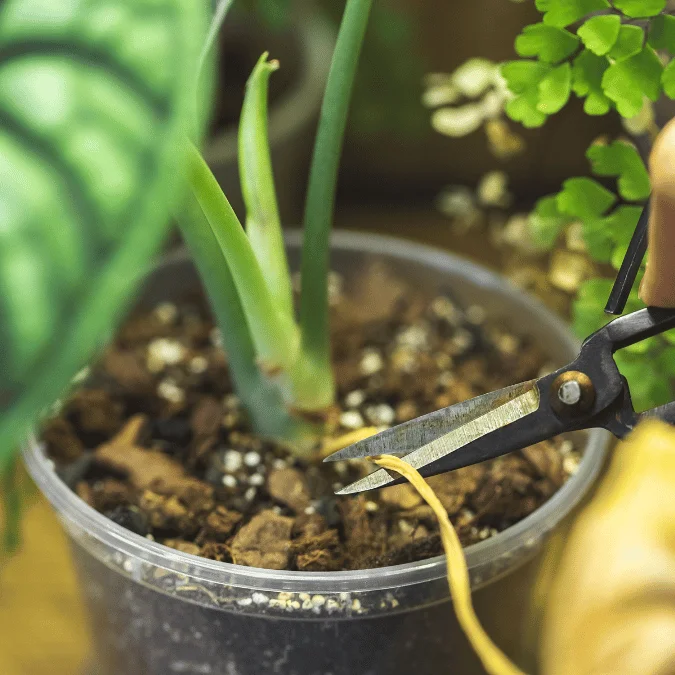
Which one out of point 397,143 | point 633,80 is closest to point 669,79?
point 633,80

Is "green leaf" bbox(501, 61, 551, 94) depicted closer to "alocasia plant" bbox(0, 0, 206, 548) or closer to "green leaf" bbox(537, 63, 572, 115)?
"green leaf" bbox(537, 63, 572, 115)

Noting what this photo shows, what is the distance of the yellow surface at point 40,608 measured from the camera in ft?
2.19

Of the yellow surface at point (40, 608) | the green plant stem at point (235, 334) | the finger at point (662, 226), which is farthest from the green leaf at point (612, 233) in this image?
the yellow surface at point (40, 608)

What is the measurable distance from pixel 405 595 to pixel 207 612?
0.11 m

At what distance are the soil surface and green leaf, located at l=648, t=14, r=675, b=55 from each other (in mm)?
241

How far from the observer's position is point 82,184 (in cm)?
25

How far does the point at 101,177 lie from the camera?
25 centimetres

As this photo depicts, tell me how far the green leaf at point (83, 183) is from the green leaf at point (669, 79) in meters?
0.25

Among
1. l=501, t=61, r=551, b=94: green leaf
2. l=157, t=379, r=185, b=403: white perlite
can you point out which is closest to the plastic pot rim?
l=157, t=379, r=185, b=403: white perlite

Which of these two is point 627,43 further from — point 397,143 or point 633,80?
point 397,143

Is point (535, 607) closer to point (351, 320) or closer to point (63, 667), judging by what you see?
point (351, 320)

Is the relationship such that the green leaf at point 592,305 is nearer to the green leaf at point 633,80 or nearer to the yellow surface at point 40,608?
the green leaf at point 633,80

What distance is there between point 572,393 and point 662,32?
0.64 feet

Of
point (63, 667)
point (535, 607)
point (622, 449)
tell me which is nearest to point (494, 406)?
point (622, 449)
